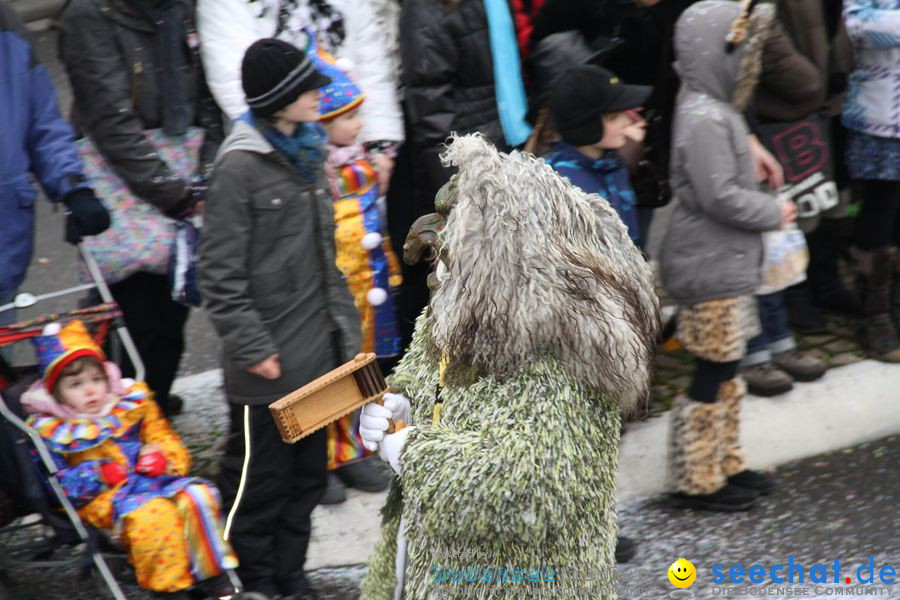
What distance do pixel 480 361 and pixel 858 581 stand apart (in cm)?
249

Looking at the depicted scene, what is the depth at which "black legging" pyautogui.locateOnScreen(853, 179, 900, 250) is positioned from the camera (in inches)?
243

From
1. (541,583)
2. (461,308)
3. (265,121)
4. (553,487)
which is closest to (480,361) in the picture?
(461,308)

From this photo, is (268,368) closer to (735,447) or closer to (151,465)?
(151,465)

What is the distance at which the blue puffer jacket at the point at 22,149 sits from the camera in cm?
461

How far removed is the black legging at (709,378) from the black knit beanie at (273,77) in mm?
1980

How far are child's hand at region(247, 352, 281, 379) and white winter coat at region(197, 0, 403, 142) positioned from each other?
132 centimetres

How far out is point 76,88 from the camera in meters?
4.98

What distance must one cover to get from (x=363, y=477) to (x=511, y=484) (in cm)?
265

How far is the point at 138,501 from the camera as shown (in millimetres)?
4152

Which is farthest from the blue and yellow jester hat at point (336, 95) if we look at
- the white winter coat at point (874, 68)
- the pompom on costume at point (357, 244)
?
the white winter coat at point (874, 68)

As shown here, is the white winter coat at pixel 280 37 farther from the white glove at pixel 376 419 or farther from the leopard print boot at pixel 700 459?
the white glove at pixel 376 419

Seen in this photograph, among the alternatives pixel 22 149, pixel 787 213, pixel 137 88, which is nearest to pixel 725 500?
pixel 787 213

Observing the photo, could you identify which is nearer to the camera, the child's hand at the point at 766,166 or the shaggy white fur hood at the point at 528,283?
the shaggy white fur hood at the point at 528,283

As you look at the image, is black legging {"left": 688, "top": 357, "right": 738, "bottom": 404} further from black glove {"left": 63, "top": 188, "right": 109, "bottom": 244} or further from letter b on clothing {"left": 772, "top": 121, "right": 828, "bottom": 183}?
black glove {"left": 63, "top": 188, "right": 109, "bottom": 244}
